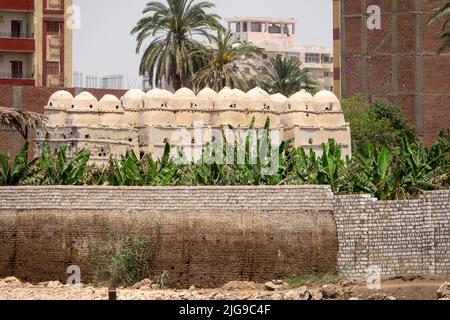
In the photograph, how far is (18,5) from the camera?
319ft

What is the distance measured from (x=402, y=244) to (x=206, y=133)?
27832mm

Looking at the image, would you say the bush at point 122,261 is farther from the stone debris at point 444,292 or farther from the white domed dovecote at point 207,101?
the white domed dovecote at point 207,101

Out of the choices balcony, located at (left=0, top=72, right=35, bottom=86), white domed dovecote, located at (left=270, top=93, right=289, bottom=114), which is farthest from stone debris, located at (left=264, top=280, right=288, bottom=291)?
balcony, located at (left=0, top=72, right=35, bottom=86)

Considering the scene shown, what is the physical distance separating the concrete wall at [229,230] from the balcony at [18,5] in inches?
1819

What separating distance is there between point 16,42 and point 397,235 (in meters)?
52.1

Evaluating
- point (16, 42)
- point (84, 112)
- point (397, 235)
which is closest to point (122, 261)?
point (397, 235)

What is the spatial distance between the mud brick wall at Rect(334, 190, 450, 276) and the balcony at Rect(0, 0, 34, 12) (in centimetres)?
→ 5091

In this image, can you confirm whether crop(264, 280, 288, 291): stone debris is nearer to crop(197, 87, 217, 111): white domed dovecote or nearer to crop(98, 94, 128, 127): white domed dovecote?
crop(98, 94, 128, 127): white domed dovecote

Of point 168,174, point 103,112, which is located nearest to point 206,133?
point 103,112

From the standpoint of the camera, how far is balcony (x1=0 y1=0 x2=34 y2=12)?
9681cm

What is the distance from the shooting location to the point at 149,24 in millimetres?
89312

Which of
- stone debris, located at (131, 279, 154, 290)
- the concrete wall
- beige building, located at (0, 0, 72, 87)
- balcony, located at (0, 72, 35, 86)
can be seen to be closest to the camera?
the concrete wall

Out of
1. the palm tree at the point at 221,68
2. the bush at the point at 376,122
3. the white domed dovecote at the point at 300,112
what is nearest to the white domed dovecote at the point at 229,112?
the white domed dovecote at the point at 300,112
